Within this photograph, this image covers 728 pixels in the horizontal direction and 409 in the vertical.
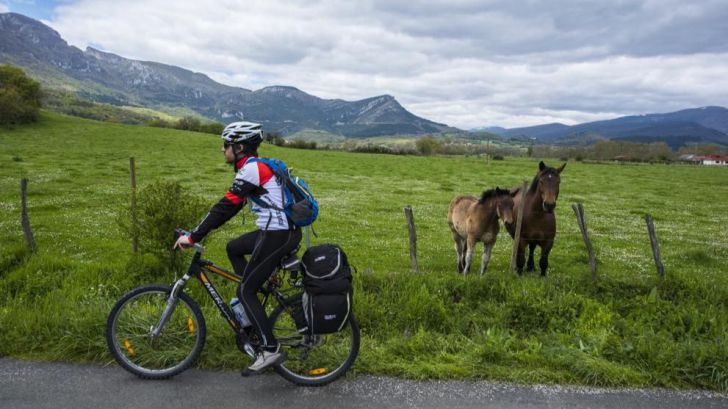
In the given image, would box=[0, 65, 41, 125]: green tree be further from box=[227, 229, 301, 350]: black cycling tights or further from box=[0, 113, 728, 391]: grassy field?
box=[227, 229, 301, 350]: black cycling tights

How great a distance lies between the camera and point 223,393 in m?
5.54

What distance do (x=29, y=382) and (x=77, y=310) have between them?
1.78 m

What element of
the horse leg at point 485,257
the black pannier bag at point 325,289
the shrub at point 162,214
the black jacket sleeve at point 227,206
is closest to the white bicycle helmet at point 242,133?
the black jacket sleeve at point 227,206

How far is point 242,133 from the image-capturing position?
5.65m

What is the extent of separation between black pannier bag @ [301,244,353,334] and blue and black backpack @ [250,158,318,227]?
1.59ft

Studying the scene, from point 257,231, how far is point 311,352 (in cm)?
193

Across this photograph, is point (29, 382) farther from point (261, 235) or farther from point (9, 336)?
point (261, 235)

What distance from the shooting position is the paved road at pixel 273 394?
5.33 m

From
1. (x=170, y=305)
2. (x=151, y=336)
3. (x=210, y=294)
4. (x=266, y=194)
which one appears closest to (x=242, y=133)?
(x=266, y=194)

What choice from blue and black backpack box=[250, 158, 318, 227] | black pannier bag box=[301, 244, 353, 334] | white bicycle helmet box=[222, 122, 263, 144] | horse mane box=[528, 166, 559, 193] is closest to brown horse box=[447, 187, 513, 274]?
horse mane box=[528, 166, 559, 193]

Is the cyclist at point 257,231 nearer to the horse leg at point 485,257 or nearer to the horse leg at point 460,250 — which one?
the horse leg at point 485,257

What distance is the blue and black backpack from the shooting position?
5434 millimetres

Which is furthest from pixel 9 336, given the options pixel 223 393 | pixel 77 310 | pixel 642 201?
pixel 642 201

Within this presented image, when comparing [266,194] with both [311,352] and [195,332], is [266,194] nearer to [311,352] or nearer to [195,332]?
[195,332]
